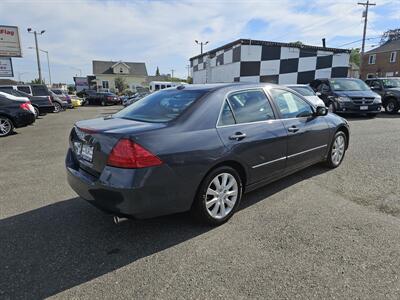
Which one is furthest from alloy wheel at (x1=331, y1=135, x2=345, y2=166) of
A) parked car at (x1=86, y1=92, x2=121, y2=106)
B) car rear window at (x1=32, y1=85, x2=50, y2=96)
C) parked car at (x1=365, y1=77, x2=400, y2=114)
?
parked car at (x1=86, y1=92, x2=121, y2=106)

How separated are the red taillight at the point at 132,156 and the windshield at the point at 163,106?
49cm

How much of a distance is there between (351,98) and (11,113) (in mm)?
11801

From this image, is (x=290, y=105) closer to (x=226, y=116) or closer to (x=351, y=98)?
(x=226, y=116)

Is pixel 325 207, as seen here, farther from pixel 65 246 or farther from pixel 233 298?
pixel 65 246

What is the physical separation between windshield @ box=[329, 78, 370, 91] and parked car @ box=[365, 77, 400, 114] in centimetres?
196

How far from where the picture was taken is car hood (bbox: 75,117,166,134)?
8.02ft

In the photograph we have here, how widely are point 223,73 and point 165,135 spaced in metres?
17.8

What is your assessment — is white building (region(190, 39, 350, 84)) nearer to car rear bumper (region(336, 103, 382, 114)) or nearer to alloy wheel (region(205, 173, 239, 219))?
car rear bumper (region(336, 103, 382, 114))

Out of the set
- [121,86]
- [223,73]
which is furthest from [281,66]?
[121,86]

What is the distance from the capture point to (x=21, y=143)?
7371 millimetres

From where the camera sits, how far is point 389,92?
12.6 m

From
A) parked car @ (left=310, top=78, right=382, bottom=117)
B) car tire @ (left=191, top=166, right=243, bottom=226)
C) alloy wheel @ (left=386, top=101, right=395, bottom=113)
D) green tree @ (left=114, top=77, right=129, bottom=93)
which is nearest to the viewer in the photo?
car tire @ (left=191, top=166, right=243, bottom=226)

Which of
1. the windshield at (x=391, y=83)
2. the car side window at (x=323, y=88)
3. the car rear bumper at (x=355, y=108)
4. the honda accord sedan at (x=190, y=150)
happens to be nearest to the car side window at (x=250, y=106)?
the honda accord sedan at (x=190, y=150)

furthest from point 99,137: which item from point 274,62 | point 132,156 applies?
point 274,62
